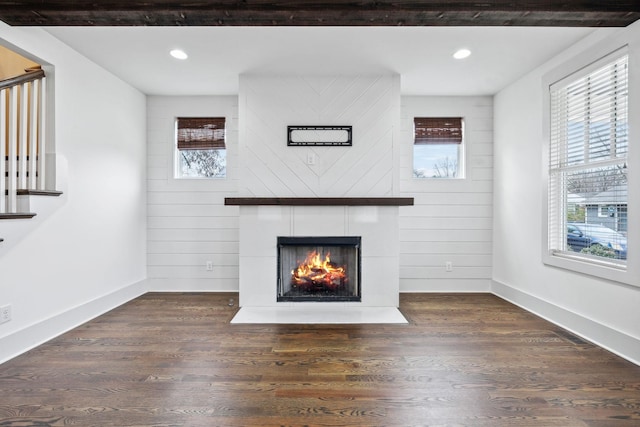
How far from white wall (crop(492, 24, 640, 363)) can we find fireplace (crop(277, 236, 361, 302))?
69.8 inches

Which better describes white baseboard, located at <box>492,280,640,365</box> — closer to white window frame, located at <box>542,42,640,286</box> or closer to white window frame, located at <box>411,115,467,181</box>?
white window frame, located at <box>542,42,640,286</box>

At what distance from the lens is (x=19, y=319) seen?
2.44m

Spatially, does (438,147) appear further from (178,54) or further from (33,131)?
(33,131)

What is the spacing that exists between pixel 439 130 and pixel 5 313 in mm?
4491

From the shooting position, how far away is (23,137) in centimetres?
244

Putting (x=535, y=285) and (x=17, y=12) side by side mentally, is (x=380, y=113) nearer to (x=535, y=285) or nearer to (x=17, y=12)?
(x=535, y=285)

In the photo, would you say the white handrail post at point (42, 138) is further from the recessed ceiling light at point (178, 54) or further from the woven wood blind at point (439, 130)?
the woven wood blind at point (439, 130)

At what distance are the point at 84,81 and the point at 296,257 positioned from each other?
2616 millimetres

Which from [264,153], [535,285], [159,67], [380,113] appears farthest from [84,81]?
[535,285]

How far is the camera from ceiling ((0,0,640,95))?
2129 millimetres

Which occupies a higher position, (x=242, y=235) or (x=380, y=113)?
(x=380, y=113)

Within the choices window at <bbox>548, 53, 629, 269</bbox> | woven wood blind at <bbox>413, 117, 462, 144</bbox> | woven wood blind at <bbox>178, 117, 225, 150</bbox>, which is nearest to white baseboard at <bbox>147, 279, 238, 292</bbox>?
woven wood blind at <bbox>178, 117, 225, 150</bbox>

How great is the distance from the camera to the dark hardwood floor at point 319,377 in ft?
5.65

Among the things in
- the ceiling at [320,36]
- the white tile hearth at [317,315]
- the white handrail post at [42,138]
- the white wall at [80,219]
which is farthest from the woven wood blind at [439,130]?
the white handrail post at [42,138]
